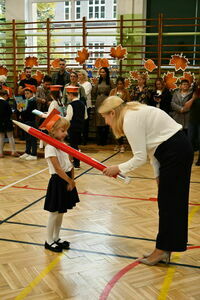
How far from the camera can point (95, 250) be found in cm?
386

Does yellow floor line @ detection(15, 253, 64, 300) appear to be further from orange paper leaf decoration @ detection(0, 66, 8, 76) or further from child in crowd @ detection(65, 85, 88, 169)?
orange paper leaf decoration @ detection(0, 66, 8, 76)

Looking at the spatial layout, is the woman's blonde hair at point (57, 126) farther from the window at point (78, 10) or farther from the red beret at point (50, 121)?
the window at point (78, 10)

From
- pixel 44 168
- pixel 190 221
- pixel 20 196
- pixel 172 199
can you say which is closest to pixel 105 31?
pixel 44 168

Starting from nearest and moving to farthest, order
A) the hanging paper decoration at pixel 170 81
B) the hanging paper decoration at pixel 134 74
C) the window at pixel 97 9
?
the hanging paper decoration at pixel 170 81 → the hanging paper decoration at pixel 134 74 → the window at pixel 97 9

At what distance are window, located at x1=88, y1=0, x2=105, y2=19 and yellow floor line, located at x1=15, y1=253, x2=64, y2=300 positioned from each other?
374 inches

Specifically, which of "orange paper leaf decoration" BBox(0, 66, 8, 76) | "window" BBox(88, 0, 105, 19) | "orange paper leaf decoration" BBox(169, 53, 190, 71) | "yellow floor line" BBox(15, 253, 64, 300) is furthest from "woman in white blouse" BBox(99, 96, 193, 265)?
"window" BBox(88, 0, 105, 19)

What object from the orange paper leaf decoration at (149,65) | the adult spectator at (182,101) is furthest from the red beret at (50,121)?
the orange paper leaf decoration at (149,65)

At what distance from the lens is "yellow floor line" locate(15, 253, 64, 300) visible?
3039 millimetres

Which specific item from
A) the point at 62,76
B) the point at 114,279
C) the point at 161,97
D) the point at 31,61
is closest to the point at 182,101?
the point at 161,97

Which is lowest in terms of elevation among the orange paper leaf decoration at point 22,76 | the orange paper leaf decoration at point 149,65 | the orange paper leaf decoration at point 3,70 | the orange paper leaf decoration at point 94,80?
the orange paper leaf decoration at point 94,80

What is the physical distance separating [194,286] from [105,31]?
9.38 m

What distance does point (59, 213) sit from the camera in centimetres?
378

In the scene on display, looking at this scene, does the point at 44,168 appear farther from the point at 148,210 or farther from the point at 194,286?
the point at 194,286

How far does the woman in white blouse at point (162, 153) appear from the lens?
3.08m
